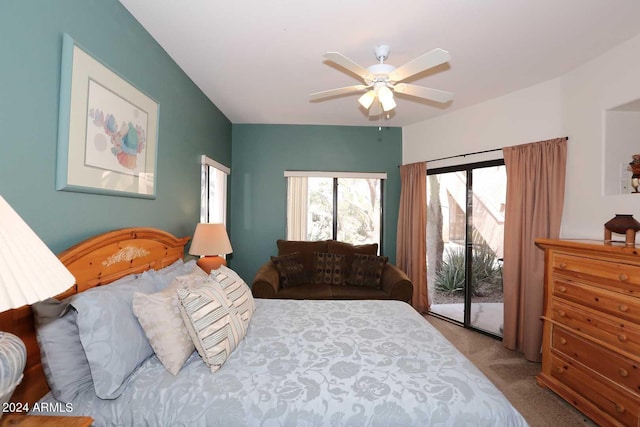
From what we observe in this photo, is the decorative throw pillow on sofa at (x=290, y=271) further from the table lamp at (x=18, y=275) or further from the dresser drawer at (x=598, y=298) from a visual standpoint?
the table lamp at (x=18, y=275)

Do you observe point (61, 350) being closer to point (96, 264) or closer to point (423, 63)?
point (96, 264)

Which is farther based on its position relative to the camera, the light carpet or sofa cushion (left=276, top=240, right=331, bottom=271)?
sofa cushion (left=276, top=240, right=331, bottom=271)

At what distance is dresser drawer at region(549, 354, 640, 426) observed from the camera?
5.89ft

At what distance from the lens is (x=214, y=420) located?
1174 mm

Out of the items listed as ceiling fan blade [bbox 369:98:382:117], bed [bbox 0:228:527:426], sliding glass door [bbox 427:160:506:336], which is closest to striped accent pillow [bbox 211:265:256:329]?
bed [bbox 0:228:527:426]

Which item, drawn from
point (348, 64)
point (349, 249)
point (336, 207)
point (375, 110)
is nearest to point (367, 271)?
point (349, 249)

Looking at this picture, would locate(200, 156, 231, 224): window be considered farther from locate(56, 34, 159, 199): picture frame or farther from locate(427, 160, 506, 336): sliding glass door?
locate(427, 160, 506, 336): sliding glass door

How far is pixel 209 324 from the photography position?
4.84ft

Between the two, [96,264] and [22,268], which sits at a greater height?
[22,268]

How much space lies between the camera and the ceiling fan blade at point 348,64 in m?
1.78

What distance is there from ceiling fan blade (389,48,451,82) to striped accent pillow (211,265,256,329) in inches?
68.1

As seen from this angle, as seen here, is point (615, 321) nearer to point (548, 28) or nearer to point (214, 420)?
Answer: point (548, 28)

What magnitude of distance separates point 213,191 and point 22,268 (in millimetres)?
3277

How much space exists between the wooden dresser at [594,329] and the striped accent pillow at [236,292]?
232 centimetres
